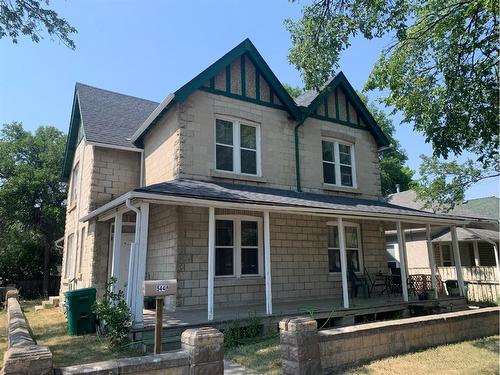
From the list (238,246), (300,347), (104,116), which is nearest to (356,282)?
(238,246)

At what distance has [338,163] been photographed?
1448 centimetres

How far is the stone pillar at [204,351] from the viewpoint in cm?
477

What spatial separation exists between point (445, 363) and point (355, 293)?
6.48m

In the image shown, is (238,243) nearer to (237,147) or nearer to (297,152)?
(237,147)

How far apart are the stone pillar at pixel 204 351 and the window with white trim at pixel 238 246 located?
232 inches

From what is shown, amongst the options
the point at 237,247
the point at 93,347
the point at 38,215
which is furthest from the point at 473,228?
the point at 38,215

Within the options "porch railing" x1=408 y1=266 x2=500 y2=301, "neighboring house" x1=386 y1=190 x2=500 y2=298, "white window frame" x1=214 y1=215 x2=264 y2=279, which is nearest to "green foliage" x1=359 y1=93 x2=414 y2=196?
"neighboring house" x1=386 y1=190 x2=500 y2=298

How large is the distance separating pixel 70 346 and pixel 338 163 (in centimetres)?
1035

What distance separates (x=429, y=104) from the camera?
10016 mm

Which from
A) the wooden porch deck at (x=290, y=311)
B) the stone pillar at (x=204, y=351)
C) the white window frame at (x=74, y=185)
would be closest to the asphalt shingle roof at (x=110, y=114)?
the white window frame at (x=74, y=185)

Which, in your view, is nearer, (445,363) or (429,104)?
(445,363)

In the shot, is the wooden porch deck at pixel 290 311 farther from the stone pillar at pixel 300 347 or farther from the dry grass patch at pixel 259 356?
the stone pillar at pixel 300 347

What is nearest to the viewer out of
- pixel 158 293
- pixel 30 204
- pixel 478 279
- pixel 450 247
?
pixel 158 293

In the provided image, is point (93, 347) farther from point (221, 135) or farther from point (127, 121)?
point (127, 121)
